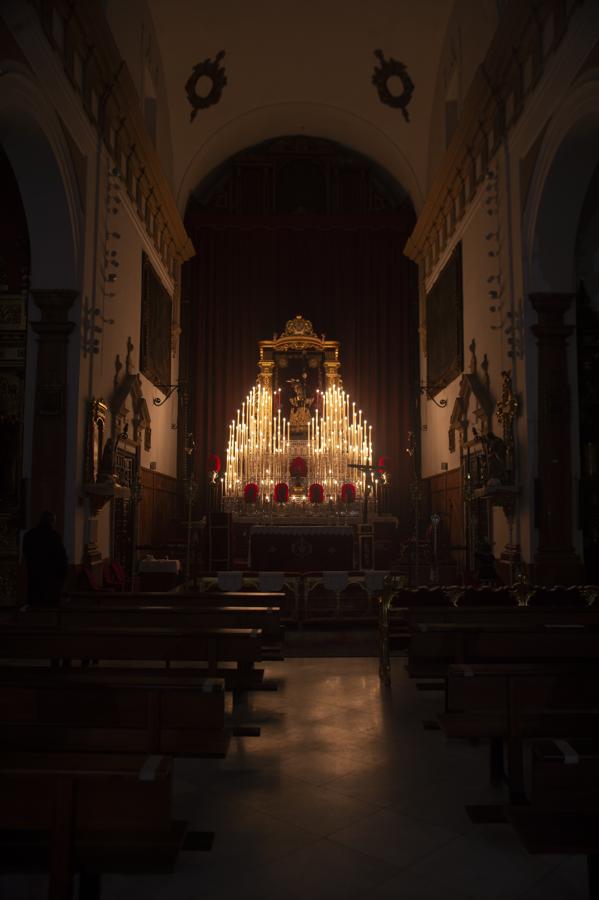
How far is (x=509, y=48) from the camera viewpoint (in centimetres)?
1044

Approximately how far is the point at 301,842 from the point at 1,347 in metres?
9.00

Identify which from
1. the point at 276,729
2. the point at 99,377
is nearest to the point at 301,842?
the point at 276,729

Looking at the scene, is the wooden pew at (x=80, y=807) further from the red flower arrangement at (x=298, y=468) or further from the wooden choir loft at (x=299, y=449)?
the red flower arrangement at (x=298, y=468)

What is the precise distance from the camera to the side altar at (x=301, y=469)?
12.7 metres

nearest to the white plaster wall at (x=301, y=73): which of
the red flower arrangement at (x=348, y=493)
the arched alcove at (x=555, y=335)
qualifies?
the arched alcove at (x=555, y=335)

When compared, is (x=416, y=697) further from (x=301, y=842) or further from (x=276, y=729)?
(x=301, y=842)

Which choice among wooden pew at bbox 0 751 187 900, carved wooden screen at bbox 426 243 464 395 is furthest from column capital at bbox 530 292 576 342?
wooden pew at bbox 0 751 187 900

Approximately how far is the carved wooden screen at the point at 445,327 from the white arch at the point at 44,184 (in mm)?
7053

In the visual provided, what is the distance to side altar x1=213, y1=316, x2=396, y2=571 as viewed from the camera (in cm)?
1273

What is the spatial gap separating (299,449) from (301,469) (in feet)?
5.33

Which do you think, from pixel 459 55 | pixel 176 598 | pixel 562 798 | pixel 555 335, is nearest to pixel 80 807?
pixel 562 798

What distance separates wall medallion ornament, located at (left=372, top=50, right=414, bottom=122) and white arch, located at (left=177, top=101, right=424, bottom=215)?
91cm

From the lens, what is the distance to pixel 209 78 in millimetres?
16312

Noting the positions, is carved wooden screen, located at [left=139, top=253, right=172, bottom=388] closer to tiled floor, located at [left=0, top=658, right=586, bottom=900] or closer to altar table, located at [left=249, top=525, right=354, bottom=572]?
altar table, located at [left=249, top=525, right=354, bottom=572]
